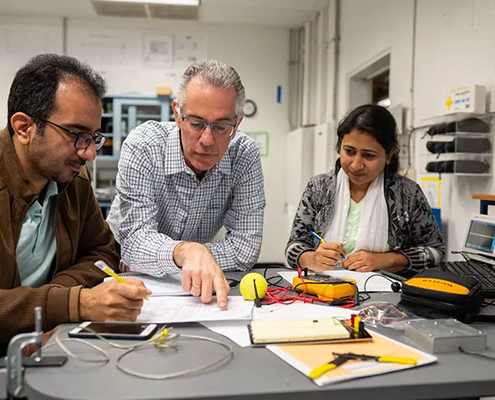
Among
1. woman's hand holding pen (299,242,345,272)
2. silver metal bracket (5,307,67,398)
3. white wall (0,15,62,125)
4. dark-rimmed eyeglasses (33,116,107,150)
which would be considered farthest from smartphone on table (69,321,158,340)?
white wall (0,15,62,125)

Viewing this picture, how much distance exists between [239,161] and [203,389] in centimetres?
107

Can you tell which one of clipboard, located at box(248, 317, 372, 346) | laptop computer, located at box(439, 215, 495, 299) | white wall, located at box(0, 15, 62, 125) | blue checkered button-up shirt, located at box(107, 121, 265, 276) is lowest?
clipboard, located at box(248, 317, 372, 346)

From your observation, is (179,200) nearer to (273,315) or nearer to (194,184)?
(194,184)

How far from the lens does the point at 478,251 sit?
5.34ft

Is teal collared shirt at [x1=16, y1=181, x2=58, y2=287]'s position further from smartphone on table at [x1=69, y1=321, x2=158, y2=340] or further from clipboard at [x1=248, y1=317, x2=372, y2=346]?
clipboard at [x1=248, y1=317, x2=372, y2=346]

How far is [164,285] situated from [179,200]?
40 centimetres

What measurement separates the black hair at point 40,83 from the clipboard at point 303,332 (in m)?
0.77

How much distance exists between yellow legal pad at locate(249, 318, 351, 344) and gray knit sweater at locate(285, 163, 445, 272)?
2.82 ft

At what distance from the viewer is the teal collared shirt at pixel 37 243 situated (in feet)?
3.93

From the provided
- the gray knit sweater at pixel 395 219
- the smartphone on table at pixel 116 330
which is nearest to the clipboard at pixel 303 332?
the smartphone on table at pixel 116 330

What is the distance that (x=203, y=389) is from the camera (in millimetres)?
628

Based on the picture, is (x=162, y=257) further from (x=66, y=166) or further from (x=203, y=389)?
(x=203, y=389)

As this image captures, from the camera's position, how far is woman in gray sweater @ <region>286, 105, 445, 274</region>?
184 centimetres

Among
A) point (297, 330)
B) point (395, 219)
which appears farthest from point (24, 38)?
point (297, 330)
